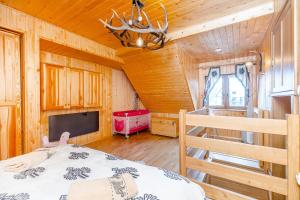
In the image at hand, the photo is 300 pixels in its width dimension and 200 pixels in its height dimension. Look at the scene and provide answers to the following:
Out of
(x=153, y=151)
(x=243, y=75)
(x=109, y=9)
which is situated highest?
(x=109, y=9)

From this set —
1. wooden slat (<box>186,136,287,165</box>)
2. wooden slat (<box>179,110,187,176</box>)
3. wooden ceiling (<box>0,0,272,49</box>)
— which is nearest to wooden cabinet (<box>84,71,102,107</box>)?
wooden ceiling (<box>0,0,272,49</box>)

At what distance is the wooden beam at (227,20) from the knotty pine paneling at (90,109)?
244cm

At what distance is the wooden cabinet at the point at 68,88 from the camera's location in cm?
316

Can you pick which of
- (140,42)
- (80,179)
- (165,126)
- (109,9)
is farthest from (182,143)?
(165,126)

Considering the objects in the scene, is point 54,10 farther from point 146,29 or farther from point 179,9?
point 179,9

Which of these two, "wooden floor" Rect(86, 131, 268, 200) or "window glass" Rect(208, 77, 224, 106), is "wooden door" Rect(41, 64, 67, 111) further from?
"window glass" Rect(208, 77, 224, 106)

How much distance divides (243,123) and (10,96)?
3.19m

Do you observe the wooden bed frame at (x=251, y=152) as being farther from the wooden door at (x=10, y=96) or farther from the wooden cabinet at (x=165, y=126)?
the wooden cabinet at (x=165, y=126)

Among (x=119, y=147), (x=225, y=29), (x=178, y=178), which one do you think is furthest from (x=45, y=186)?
(x=225, y=29)

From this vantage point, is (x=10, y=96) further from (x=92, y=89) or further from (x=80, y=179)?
(x=80, y=179)

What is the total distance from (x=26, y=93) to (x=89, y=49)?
1.50 metres

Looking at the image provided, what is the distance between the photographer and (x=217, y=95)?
5008mm

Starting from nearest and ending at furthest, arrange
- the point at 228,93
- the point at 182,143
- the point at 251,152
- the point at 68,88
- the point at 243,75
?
the point at 251,152 → the point at 182,143 → the point at 68,88 → the point at 243,75 → the point at 228,93

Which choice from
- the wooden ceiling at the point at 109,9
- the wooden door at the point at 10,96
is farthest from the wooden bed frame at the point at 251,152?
the wooden door at the point at 10,96
